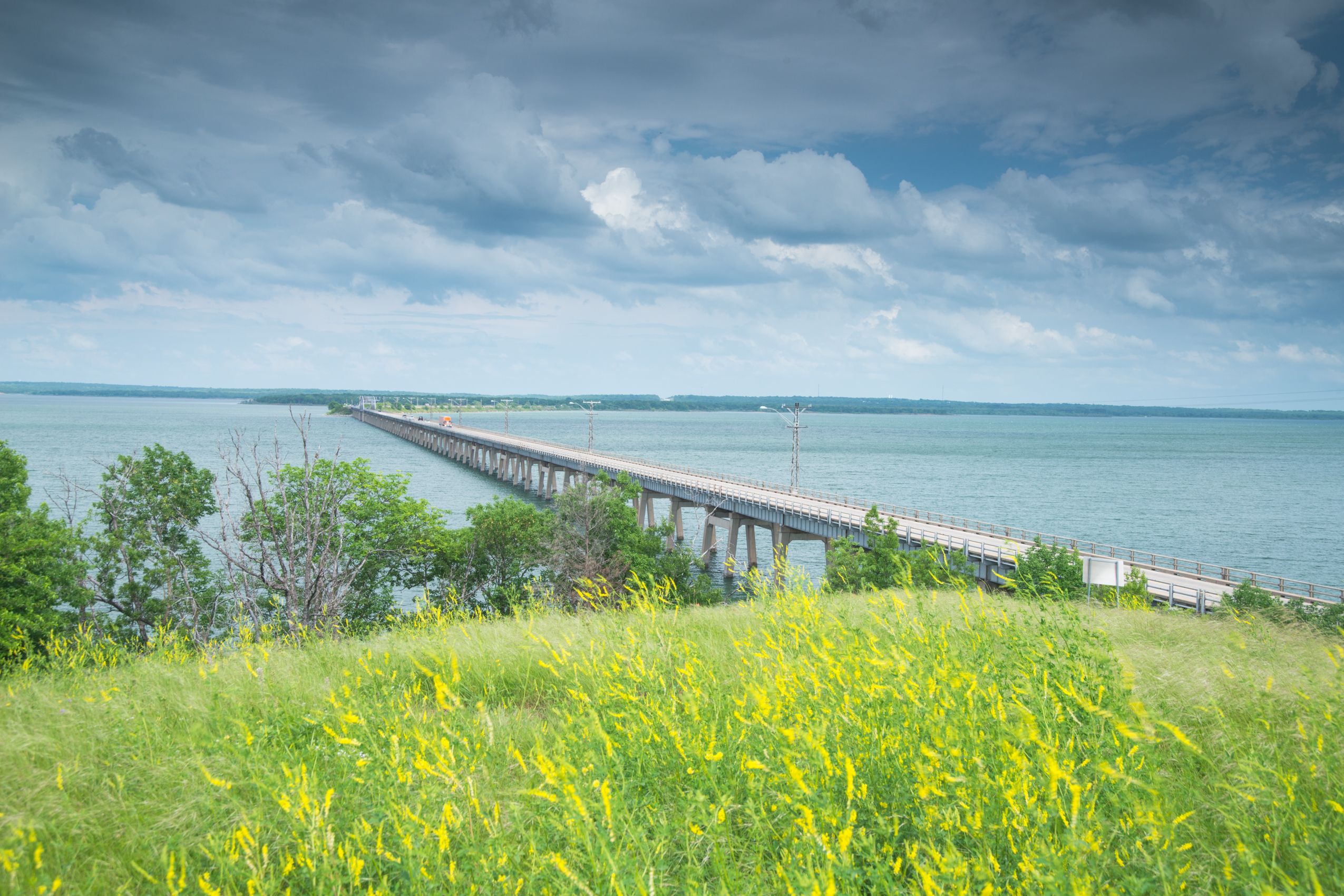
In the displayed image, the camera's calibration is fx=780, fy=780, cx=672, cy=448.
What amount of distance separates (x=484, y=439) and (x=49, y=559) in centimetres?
10750

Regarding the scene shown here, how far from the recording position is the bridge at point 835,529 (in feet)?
111

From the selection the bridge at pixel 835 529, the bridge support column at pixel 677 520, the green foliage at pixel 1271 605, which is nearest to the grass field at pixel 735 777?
the bridge at pixel 835 529

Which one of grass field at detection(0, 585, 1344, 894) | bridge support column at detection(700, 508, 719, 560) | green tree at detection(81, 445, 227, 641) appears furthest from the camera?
bridge support column at detection(700, 508, 719, 560)

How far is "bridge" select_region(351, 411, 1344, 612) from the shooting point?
33.7m

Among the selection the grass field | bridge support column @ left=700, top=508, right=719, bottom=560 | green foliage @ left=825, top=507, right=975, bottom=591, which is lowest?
bridge support column @ left=700, top=508, right=719, bottom=560

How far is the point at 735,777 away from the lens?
3.88 metres

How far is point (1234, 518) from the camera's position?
247 ft

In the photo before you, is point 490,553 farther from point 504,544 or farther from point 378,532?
point 378,532

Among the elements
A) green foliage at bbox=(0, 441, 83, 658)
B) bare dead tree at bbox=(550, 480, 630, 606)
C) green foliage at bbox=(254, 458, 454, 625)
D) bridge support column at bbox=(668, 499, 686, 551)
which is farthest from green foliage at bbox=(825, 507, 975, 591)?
bridge support column at bbox=(668, 499, 686, 551)

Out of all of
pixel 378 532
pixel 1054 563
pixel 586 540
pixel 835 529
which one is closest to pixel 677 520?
pixel 835 529

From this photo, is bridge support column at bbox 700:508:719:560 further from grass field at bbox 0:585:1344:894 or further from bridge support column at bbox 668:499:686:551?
grass field at bbox 0:585:1344:894

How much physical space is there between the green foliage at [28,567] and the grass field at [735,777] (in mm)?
17875

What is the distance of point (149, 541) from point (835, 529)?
116 feet

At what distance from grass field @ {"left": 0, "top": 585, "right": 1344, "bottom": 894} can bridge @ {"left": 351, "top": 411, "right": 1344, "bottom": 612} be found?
1271cm
